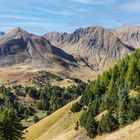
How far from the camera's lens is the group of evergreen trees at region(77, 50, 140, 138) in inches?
2949

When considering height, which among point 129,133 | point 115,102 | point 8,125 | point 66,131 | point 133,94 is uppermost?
point 133,94

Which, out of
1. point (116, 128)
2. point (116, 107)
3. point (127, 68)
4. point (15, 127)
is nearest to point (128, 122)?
point (116, 128)

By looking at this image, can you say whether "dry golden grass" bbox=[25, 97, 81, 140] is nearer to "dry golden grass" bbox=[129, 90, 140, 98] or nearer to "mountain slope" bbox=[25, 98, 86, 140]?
"mountain slope" bbox=[25, 98, 86, 140]

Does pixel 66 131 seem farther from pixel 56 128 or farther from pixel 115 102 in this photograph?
Answer: pixel 115 102

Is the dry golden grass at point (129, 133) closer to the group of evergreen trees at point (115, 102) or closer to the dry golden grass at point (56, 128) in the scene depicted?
the group of evergreen trees at point (115, 102)

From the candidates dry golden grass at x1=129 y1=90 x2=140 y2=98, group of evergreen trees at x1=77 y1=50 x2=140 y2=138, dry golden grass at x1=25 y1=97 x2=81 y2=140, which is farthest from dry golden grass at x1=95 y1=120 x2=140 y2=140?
dry golden grass at x1=25 y1=97 x2=81 y2=140

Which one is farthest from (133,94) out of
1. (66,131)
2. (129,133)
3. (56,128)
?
(56,128)

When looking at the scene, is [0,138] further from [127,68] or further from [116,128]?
[127,68]

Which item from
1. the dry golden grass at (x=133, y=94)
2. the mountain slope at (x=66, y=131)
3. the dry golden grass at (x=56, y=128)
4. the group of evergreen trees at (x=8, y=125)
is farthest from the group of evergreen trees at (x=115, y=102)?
the group of evergreen trees at (x=8, y=125)

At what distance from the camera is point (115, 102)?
278 ft

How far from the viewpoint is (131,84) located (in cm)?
9694

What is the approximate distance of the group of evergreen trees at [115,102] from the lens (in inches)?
2949

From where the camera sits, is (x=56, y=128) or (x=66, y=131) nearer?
(x=66, y=131)

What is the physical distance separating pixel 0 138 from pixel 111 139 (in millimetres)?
20286
